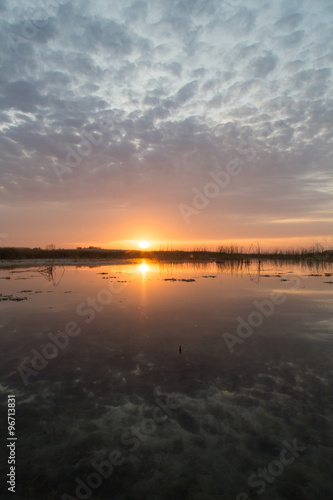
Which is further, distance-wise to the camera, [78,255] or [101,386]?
[78,255]

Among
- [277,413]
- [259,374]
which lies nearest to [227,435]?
[277,413]

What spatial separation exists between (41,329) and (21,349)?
4.11 feet

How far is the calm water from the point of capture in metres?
2.52

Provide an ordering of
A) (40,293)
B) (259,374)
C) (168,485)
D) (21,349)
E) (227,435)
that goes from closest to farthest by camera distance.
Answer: (168,485)
(227,435)
(259,374)
(21,349)
(40,293)

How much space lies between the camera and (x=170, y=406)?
11.7ft

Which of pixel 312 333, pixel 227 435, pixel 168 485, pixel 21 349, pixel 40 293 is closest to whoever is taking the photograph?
pixel 168 485

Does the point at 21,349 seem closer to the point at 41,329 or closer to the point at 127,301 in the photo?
the point at 41,329

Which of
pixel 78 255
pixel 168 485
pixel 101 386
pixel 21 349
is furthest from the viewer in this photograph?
pixel 78 255

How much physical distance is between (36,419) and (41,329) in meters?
3.59

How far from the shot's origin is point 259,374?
4.43 m

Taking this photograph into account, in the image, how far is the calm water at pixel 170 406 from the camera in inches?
99.0

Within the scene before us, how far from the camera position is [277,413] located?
344 centimetres

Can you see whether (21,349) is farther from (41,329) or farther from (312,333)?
(312,333)

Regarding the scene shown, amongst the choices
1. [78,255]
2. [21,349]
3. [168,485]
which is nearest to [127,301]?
[21,349]
